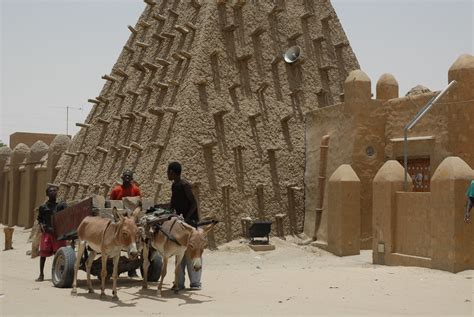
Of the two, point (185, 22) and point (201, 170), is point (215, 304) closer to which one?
point (201, 170)

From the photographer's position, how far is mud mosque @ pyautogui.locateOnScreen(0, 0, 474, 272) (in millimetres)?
14484

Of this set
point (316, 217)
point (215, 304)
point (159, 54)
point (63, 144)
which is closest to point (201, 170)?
point (316, 217)

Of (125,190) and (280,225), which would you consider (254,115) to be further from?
(125,190)

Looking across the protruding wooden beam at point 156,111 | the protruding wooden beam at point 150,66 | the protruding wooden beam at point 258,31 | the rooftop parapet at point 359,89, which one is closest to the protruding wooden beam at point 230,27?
the protruding wooden beam at point 258,31

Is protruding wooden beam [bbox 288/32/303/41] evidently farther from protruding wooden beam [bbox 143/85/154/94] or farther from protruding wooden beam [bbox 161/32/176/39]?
protruding wooden beam [bbox 143/85/154/94]

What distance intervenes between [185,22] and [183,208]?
1093cm

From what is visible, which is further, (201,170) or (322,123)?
(322,123)

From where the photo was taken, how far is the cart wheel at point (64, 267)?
9914mm

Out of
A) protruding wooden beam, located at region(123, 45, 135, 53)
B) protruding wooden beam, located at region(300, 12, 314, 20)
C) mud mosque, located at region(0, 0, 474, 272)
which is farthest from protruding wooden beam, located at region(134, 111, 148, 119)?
protruding wooden beam, located at region(300, 12, 314, 20)

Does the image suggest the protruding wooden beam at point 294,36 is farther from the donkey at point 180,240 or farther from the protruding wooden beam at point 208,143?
the donkey at point 180,240

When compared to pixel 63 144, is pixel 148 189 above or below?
below

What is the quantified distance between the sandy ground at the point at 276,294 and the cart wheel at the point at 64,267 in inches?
7.3

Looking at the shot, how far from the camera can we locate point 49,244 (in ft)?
36.9

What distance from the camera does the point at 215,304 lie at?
826 centimetres
